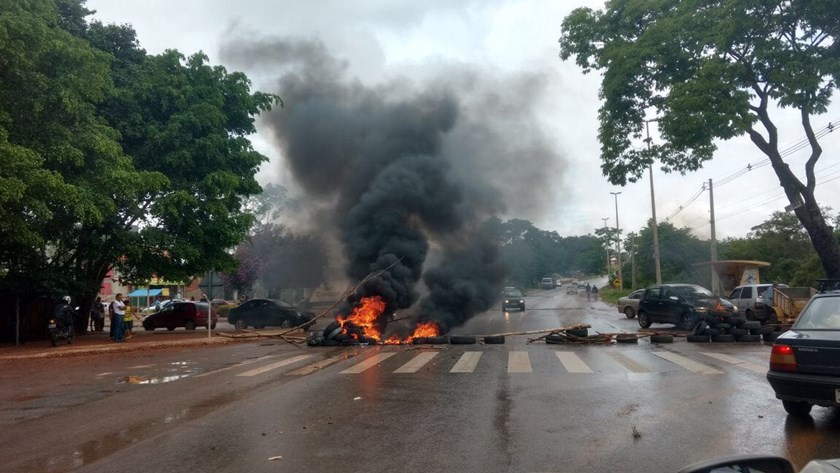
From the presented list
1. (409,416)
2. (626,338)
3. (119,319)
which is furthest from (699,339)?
(119,319)

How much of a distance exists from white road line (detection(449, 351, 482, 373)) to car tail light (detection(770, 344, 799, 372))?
5947 millimetres

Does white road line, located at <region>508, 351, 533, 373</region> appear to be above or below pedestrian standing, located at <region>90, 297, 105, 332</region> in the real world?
below

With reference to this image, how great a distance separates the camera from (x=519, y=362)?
13.5m

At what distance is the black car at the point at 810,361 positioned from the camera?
657 centimetres

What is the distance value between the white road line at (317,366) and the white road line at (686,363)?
23.4 ft

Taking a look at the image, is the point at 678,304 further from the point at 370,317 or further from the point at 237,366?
the point at 237,366

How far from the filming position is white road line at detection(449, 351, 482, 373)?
1235cm

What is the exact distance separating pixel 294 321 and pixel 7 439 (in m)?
21.4

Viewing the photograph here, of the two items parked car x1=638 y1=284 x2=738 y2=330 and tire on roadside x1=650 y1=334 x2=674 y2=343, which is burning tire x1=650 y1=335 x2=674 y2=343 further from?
parked car x1=638 y1=284 x2=738 y2=330

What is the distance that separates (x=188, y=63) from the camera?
955 inches

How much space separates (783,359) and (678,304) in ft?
52.6

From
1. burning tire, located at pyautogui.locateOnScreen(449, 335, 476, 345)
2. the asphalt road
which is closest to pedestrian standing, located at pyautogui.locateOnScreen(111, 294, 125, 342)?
the asphalt road

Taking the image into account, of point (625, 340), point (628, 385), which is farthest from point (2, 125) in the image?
point (625, 340)

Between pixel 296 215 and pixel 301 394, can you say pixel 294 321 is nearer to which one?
pixel 296 215
